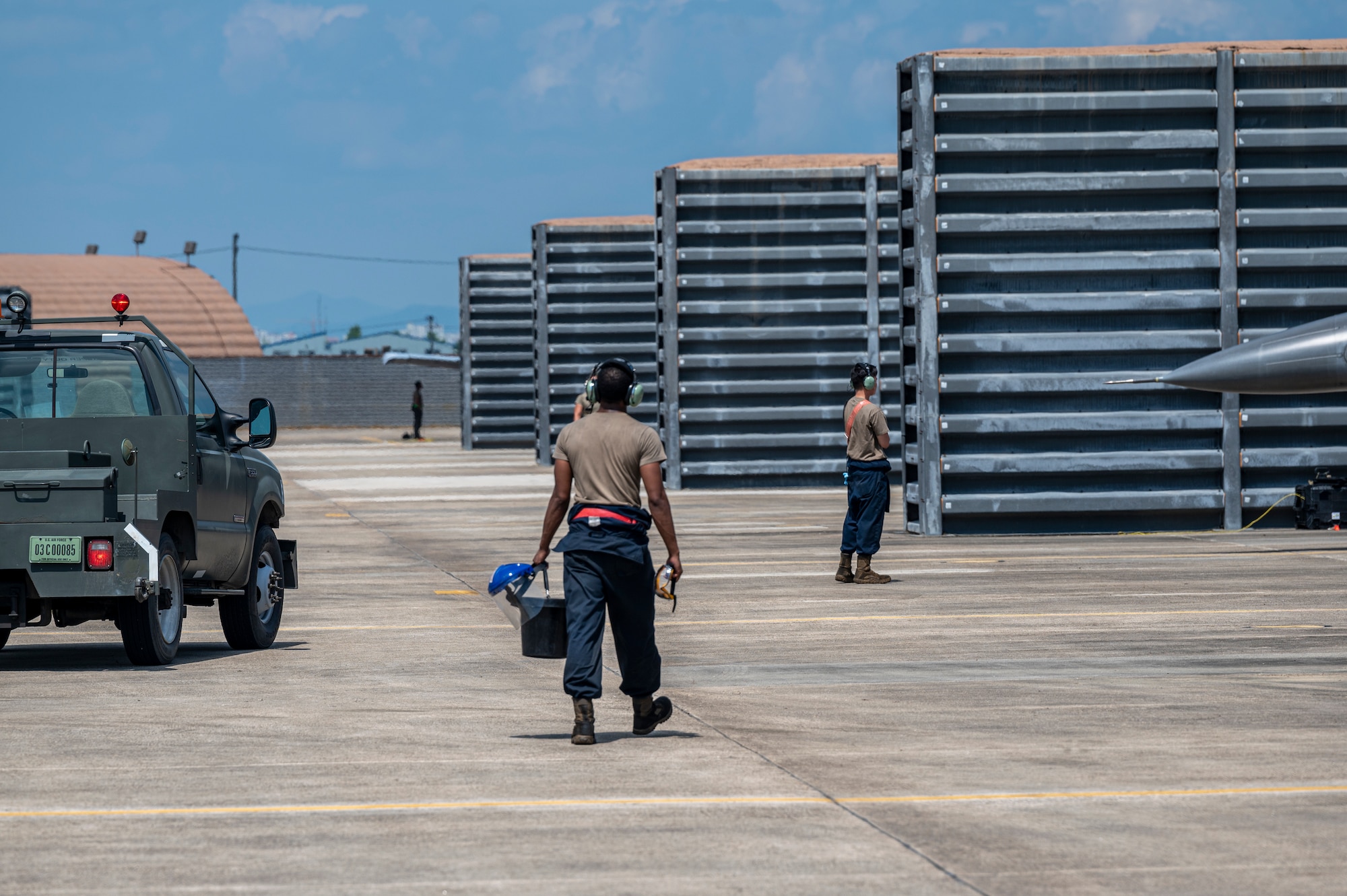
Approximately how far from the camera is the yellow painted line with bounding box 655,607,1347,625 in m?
13.2

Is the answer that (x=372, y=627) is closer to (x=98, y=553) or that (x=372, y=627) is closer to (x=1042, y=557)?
(x=98, y=553)

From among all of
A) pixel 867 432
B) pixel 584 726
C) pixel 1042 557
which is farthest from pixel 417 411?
pixel 584 726

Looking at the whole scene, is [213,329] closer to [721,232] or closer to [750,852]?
[721,232]

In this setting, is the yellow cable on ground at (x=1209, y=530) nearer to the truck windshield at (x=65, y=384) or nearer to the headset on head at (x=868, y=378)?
the headset on head at (x=868, y=378)

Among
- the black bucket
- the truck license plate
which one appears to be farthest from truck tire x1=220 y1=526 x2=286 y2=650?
the black bucket

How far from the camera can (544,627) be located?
28.3 feet

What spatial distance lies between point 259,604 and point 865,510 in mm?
5135

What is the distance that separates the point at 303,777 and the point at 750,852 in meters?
2.18

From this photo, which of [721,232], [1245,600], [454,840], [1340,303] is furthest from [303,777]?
[721,232]

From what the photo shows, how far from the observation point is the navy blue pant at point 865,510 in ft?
50.5

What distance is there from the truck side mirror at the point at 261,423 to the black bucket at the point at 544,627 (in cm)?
370

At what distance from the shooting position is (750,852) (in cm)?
628

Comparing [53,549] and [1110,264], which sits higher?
[1110,264]

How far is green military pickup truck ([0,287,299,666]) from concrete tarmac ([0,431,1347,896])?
0.42 m
